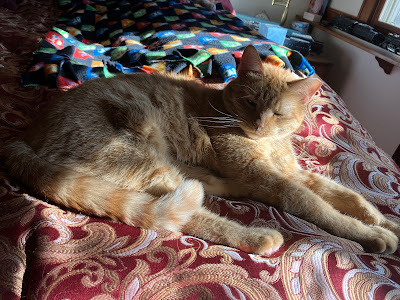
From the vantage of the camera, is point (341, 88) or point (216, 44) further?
point (341, 88)

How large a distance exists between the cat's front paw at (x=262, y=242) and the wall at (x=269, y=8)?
4329 mm

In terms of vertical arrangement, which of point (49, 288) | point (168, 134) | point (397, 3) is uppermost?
point (397, 3)

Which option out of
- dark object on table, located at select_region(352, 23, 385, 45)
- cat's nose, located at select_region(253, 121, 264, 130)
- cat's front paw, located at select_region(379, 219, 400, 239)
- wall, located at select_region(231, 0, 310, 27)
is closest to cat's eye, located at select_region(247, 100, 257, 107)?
cat's nose, located at select_region(253, 121, 264, 130)

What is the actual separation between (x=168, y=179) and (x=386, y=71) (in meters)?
2.73

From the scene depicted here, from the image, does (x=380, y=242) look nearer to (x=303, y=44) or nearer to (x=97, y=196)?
(x=97, y=196)

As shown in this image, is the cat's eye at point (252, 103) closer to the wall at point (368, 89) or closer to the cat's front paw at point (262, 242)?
the cat's front paw at point (262, 242)

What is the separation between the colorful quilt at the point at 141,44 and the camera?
74.6 inches

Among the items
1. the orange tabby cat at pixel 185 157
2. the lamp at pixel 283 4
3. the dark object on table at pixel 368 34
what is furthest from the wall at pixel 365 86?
the orange tabby cat at pixel 185 157

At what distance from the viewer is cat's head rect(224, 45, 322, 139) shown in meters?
1.42

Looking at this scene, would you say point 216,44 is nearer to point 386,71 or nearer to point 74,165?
point 74,165

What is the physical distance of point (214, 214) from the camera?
1166mm

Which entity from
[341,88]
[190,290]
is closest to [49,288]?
[190,290]

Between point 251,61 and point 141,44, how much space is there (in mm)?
1338

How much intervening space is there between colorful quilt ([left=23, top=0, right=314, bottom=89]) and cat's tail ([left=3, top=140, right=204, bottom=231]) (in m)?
0.83
